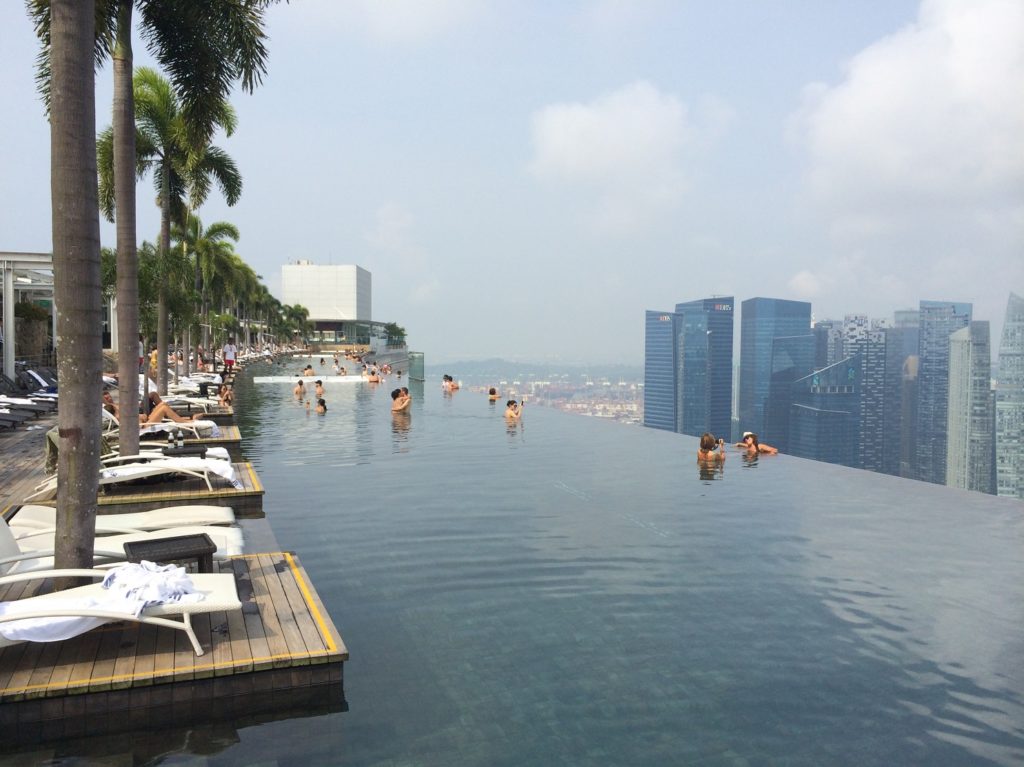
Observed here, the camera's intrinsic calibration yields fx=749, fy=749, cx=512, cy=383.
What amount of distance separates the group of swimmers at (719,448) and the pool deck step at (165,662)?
1178 cm

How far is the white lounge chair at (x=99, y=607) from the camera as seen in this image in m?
4.49

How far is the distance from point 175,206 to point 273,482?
15.5m

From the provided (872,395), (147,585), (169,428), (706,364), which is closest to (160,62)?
(169,428)

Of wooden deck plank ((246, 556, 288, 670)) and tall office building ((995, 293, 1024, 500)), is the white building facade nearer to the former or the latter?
tall office building ((995, 293, 1024, 500))

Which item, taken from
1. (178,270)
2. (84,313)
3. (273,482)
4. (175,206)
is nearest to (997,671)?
(84,313)

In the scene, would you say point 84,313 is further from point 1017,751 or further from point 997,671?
point 997,671

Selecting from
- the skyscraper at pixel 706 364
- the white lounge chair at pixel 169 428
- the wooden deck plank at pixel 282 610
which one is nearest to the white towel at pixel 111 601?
the wooden deck plank at pixel 282 610

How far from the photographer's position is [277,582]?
6.19 meters

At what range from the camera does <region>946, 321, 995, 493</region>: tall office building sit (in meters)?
64.4

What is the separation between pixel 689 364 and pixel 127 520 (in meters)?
107

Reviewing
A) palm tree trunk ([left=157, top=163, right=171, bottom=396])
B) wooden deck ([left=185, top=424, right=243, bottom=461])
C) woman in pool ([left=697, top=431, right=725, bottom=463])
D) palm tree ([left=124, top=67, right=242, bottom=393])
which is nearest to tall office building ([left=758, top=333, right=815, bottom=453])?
woman in pool ([left=697, top=431, right=725, bottom=463])

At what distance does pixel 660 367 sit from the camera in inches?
4405

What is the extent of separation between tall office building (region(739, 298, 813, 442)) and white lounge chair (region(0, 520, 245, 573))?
89.5m

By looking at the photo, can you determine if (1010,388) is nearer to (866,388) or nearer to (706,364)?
(866,388)
